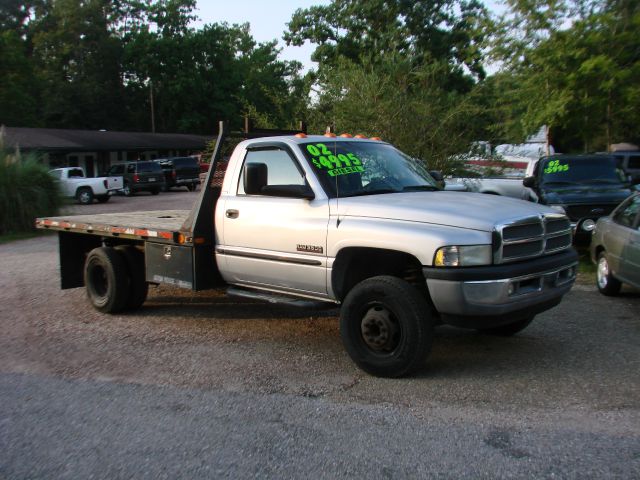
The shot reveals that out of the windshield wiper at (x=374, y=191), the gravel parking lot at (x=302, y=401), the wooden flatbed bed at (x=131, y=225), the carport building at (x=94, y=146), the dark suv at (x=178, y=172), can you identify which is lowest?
the gravel parking lot at (x=302, y=401)

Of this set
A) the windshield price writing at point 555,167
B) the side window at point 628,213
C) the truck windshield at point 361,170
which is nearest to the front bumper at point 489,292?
the truck windshield at point 361,170

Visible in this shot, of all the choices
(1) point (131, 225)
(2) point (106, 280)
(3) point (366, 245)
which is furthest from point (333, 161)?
(2) point (106, 280)

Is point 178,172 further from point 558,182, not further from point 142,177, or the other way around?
point 558,182

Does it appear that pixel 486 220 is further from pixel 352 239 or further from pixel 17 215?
pixel 17 215

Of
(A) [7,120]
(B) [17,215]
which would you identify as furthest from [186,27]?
(B) [17,215]

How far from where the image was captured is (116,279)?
24.6 ft

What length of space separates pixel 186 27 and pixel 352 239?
65.3 m

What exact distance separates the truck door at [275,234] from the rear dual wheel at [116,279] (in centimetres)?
167

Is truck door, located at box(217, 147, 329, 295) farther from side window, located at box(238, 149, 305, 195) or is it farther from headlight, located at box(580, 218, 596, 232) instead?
headlight, located at box(580, 218, 596, 232)

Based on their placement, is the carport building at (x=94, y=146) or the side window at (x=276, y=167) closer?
the side window at (x=276, y=167)

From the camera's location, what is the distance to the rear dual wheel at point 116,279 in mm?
7558

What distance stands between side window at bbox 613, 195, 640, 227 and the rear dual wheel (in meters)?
5.89

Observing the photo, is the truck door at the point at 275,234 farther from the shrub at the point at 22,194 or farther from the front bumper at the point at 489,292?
the shrub at the point at 22,194

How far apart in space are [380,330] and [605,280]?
448 centimetres
